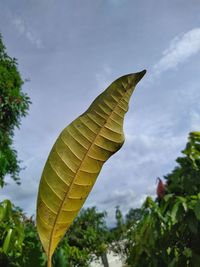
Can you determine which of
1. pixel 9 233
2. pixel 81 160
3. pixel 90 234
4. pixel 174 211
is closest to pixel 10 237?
pixel 9 233

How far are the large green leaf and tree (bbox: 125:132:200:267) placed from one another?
5.50ft

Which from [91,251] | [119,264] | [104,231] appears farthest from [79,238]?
[119,264]

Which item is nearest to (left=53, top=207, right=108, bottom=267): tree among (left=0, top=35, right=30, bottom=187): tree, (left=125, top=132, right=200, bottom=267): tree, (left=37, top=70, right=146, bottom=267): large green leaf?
(left=0, top=35, right=30, bottom=187): tree

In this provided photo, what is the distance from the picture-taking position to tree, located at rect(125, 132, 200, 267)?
216cm

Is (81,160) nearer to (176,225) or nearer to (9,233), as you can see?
(9,233)

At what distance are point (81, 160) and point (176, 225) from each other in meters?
1.89

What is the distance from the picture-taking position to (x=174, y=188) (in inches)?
105

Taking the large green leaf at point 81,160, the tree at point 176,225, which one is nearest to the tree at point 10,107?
the tree at point 176,225

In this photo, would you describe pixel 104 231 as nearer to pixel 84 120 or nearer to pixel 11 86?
pixel 11 86

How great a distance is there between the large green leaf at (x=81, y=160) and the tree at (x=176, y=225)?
Result: 1.68 m

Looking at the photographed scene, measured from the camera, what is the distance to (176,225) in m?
2.27

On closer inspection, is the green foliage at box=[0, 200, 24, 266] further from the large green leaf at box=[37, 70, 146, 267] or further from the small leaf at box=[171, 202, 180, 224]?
the large green leaf at box=[37, 70, 146, 267]

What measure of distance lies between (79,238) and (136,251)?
620 inches

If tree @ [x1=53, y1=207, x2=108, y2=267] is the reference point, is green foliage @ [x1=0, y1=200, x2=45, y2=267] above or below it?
below
